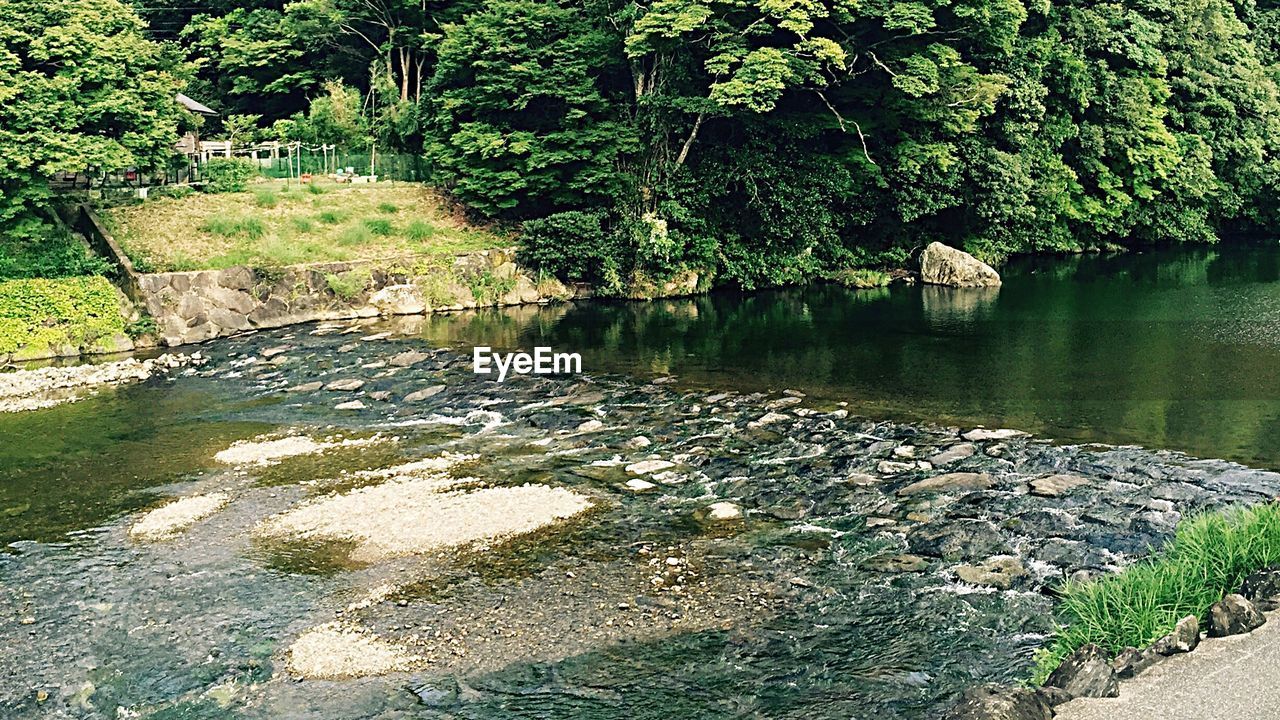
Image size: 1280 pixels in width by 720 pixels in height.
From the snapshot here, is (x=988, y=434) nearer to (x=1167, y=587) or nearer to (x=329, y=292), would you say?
(x=1167, y=587)

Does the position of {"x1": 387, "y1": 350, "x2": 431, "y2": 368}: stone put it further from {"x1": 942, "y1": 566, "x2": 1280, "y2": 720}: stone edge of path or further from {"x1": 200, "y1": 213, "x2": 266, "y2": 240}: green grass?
{"x1": 942, "y1": 566, "x2": 1280, "y2": 720}: stone edge of path

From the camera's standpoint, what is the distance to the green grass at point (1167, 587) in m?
10.8

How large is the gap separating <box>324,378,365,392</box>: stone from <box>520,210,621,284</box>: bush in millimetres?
14190

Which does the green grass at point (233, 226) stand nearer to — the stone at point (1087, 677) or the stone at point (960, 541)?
the stone at point (960, 541)

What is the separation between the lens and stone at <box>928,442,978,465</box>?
1855cm

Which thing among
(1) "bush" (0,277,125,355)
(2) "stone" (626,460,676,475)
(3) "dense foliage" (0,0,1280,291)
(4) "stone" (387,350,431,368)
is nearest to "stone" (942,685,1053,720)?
(2) "stone" (626,460,676,475)

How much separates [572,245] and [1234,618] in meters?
31.4

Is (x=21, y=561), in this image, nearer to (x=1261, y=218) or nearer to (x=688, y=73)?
(x=688, y=73)

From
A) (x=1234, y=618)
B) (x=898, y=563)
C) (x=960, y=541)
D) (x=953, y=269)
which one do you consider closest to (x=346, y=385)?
(x=898, y=563)

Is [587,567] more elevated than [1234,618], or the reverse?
[1234,618]

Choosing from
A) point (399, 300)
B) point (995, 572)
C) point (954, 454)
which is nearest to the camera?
point (995, 572)

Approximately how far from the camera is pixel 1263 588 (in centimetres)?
1098

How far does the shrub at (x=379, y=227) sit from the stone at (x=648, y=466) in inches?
940

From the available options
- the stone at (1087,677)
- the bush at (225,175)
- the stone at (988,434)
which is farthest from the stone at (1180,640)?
the bush at (225,175)
